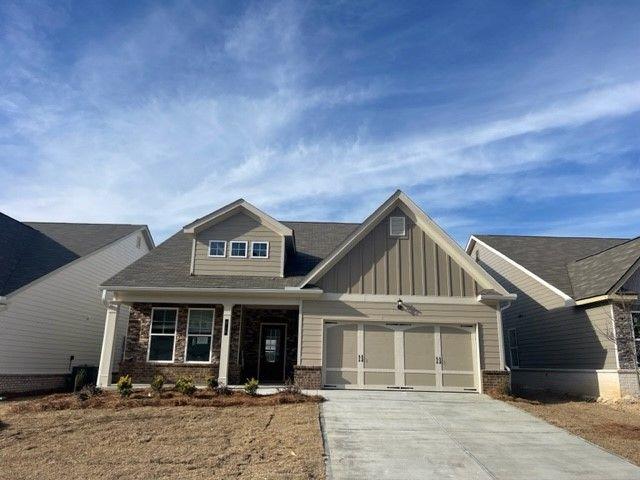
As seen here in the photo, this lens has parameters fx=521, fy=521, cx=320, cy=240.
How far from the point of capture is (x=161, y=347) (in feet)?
53.1

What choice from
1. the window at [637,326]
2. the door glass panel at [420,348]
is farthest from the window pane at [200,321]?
the window at [637,326]

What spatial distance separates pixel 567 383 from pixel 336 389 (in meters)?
8.11

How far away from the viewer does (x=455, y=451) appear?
9.05m

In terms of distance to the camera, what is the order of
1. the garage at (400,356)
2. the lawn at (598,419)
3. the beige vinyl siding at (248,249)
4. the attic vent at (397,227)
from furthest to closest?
1. the beige vinyl siding at (248,249)
2. the attic vent at (397,227)
3. the garage at (400,356)
4. the lawn at (598,419)

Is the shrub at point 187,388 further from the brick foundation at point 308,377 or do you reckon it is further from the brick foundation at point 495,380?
the brick foundation at point 495,380

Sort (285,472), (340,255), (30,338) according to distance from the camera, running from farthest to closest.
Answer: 1. (30,338)
2. (340,255)
3. (285,472)

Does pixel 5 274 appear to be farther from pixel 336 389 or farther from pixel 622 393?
pixel 622 393

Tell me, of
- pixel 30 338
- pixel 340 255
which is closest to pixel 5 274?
pixel 30 338

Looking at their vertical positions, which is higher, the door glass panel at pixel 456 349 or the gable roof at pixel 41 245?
the gable roof at pixel 41 245

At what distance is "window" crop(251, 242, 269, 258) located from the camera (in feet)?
56.5

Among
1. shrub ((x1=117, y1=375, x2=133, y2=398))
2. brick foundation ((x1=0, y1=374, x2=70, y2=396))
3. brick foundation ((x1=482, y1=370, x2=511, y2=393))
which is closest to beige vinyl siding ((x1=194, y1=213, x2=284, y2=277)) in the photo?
shrub ((x1=117, y1=375, x2=133, y2=398))

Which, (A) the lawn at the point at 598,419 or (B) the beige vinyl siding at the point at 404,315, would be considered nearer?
(A) the lawn at the point at 598,419

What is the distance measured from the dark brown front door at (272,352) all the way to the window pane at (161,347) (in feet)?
10.9

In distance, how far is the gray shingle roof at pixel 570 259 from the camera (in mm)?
16453
